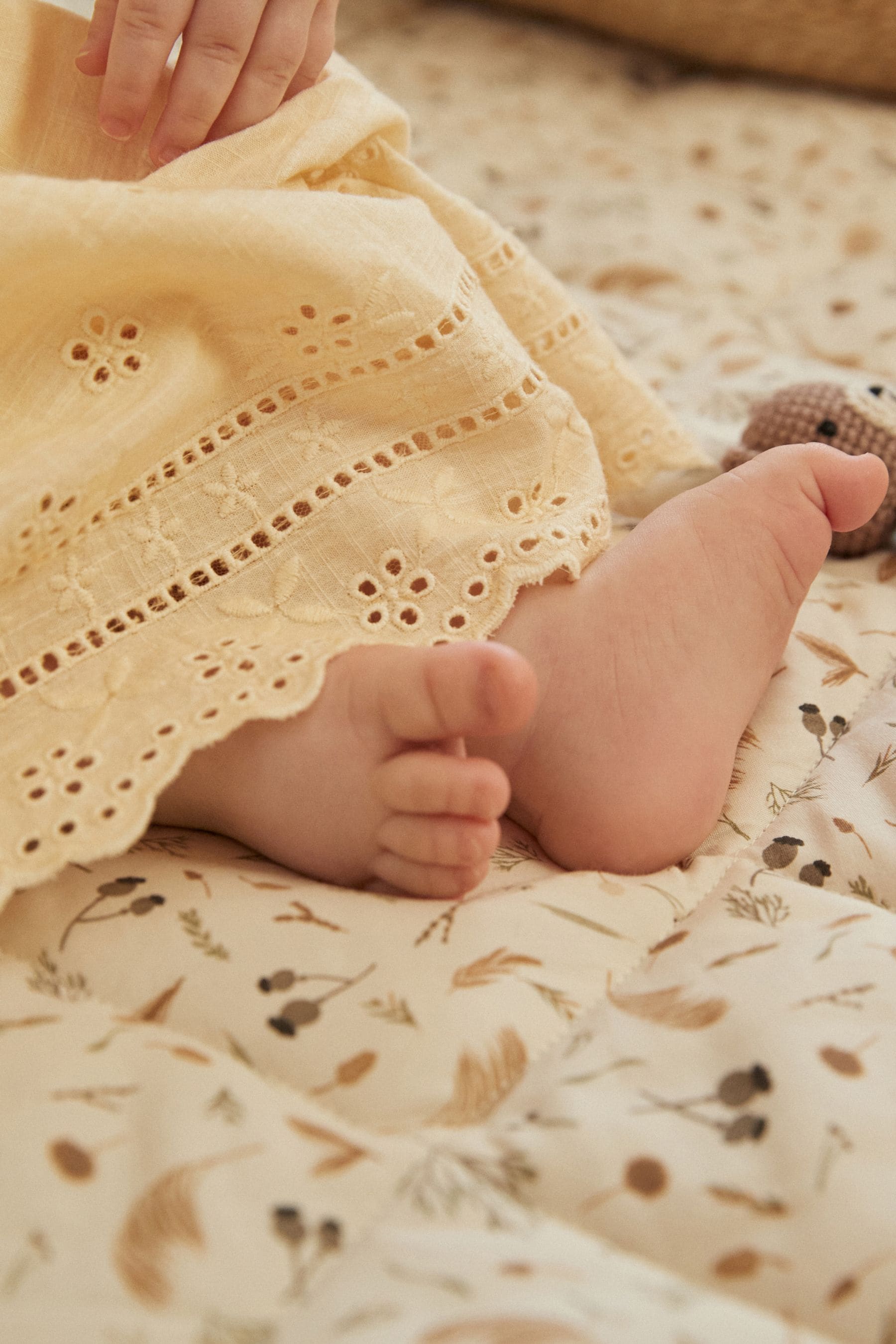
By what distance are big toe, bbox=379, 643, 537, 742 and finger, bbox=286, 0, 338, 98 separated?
18.3 inches

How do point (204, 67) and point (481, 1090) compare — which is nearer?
point (481, 1090)

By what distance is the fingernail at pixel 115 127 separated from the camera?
676mm

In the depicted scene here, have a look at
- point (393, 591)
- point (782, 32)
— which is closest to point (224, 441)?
point (393, 591)

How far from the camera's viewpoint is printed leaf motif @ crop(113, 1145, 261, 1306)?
370mm

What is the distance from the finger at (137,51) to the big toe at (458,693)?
41 cm

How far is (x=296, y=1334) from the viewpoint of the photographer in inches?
14.0

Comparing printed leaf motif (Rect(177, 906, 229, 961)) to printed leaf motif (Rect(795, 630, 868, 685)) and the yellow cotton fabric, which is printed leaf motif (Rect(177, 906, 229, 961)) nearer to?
the yellow cotton fabric

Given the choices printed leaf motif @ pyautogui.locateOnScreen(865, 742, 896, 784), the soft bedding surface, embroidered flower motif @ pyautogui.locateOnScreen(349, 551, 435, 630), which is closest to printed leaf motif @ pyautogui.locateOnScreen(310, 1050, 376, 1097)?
the soft bedding surface

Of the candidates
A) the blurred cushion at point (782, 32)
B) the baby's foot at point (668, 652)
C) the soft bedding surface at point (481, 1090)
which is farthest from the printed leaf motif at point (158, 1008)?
the blurred cushion at point (782, 32)

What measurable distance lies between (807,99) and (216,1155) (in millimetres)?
1734

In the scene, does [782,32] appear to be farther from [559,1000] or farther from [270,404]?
[559,1000]

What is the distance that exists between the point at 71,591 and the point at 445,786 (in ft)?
0.82

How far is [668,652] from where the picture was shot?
622mm

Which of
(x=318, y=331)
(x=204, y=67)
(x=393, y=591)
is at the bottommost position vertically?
(x=393, y=591)
